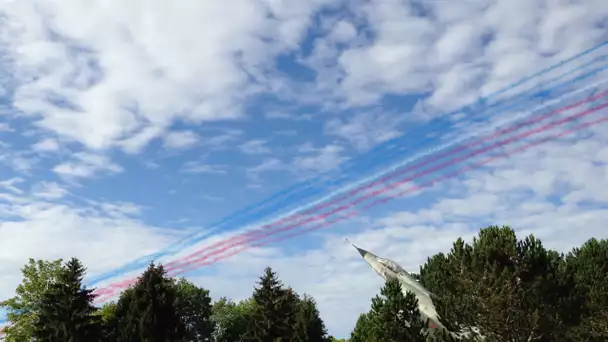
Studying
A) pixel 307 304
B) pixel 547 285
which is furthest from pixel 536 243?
pixel 307 304

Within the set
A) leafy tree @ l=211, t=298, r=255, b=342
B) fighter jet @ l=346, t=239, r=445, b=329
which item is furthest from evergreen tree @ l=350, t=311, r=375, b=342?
leafy tree @ l=211, t=298, r=255, b=342

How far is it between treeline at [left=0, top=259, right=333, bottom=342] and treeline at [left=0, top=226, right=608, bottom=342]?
0.09 m

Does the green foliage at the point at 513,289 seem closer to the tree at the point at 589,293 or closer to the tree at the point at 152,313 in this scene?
the tree at the point at 589,293

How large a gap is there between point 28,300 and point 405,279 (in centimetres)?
4414

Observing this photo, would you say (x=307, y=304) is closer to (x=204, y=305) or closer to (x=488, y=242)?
(x=488, y=242)

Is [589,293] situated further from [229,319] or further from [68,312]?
[229,319]

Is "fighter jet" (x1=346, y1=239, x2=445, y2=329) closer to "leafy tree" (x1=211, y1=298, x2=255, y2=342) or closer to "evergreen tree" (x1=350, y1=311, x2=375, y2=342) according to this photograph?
"evergreen tree" (x1=350, y1=311, x2=375, y2=342)

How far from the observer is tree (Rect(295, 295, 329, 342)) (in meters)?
59.9

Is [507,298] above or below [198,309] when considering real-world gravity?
below

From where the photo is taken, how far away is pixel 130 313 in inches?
2039

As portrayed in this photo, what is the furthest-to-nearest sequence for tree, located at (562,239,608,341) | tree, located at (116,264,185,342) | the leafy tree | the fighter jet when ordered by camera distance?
the leafy tree → the fighter jet → tree, located at (562,239,608,341) → tree, located at (116,264,185,342)

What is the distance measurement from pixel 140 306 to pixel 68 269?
7641 mm

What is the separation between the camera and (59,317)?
5091 cm

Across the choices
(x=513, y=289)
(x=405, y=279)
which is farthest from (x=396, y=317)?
(x=405, y=279)
